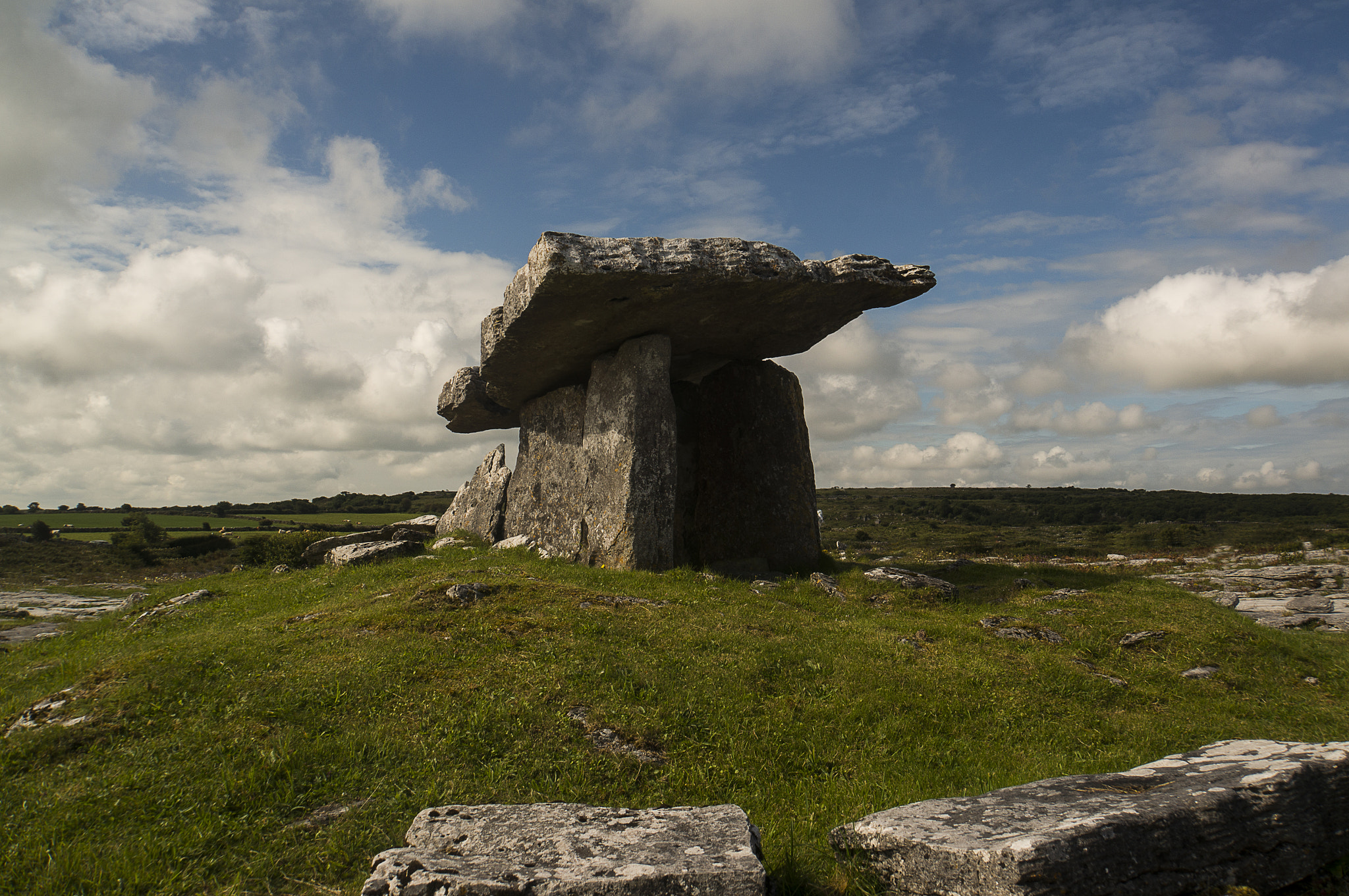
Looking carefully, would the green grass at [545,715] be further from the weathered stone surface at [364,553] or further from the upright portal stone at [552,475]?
the upright portal stone at [552,475]

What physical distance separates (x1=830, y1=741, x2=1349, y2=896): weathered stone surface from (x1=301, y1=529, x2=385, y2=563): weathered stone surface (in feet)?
52.7

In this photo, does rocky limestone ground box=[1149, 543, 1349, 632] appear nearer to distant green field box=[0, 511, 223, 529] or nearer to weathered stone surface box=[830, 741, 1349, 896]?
weathered stone surface box=[830, 741, 1349, 896]

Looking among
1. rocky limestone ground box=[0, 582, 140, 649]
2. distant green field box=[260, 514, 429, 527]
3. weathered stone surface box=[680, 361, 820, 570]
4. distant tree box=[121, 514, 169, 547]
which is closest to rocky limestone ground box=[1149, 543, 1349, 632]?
weathered stone surface box=[680, 361, 820, 570]

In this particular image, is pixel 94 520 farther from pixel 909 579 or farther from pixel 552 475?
pixel 909 579

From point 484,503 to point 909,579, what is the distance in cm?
1253

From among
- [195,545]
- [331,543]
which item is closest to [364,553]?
[331,543]

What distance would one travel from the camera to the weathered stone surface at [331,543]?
17.5m

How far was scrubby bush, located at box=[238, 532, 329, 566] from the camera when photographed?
1756 centimetres

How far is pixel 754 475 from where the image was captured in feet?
56.3

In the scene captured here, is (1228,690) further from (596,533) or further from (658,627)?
(596,533)

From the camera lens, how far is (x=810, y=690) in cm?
782

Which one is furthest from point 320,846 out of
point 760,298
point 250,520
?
point 250,520

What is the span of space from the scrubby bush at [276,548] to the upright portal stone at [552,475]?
522 cm

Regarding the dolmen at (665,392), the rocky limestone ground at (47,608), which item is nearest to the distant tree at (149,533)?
the rocky limestone ground at (47,608)
